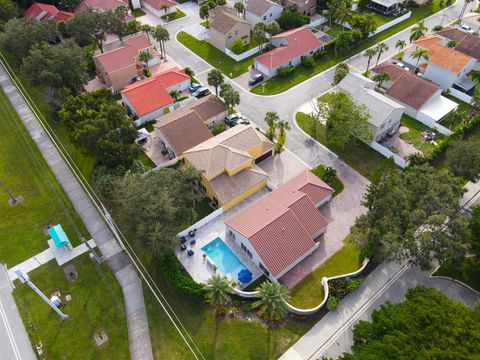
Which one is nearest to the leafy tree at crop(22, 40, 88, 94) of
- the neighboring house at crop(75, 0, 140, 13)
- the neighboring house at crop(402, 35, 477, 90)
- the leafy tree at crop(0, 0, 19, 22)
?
the leafy tree at crop(0, 0, 19, 22)

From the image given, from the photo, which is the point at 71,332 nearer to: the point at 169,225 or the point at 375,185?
the point at 169,225

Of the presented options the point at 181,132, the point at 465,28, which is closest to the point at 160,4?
the point at 181,132

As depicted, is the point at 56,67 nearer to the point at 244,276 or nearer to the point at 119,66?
the point at 119,66

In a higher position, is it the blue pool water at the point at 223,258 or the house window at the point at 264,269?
the house window at the point at 264,269

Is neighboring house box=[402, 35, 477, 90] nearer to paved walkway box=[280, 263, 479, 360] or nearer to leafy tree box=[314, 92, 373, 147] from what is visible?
leafy tree box=[314, 92, 373, 147]

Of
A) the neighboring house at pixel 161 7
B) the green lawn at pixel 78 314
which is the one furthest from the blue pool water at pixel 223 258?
the neighboring house at pixel 161 7

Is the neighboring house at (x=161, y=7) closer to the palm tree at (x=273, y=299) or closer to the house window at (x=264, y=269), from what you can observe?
the house window at (x=264, y=269)
